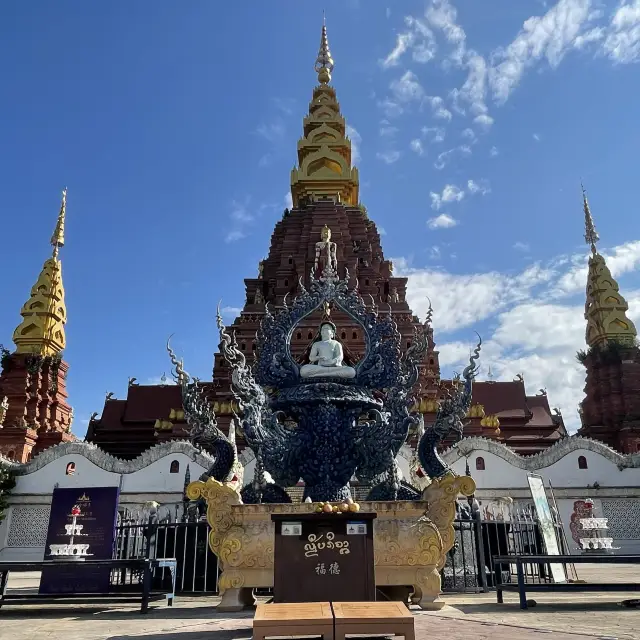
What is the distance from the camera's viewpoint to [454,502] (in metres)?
7.96

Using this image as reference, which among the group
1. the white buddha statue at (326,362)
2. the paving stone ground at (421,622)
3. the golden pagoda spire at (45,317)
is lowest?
the paving stone ground at (421,622)

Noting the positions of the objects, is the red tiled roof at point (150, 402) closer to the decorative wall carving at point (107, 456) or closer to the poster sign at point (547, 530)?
the decorative wall carving at point (107, 456)

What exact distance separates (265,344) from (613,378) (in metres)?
26.4

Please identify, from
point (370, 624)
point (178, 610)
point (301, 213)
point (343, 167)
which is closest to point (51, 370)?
point (301, 213)

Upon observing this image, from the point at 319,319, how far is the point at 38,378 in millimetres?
15225

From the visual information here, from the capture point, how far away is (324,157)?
4206 cm

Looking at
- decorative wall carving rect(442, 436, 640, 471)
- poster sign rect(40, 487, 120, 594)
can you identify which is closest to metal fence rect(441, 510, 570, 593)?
poster sign rect(40, 487, 120, 594)

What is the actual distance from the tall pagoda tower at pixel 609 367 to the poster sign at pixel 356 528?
1057 inches

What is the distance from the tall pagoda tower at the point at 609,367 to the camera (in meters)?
30.3

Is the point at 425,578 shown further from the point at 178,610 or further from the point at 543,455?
the point at 543,455

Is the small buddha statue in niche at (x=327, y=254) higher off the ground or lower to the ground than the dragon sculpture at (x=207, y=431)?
higher

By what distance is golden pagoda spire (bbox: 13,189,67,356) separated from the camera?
3341 cm

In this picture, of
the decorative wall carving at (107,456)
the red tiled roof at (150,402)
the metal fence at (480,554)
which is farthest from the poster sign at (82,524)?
the red tiled roof at (150,402)

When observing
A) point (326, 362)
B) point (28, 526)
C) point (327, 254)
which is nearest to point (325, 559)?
point (326, 362)
